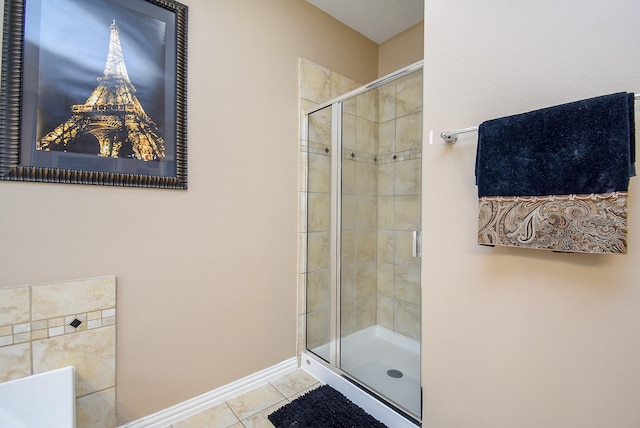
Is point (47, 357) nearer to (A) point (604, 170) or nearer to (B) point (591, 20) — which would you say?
(A) point (604, 170)

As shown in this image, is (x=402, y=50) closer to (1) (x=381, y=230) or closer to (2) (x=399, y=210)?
(2) (x=399, y=210)

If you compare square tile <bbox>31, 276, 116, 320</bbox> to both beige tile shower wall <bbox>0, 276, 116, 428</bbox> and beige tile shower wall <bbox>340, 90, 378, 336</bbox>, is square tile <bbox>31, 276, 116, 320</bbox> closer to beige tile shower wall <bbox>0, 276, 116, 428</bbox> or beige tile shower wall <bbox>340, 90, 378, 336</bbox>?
beige tile shower wall <bbox>0, 276, 116, 428</bbox>

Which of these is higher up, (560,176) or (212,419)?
(560,176)

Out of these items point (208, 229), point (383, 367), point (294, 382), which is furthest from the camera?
point (383, 367)

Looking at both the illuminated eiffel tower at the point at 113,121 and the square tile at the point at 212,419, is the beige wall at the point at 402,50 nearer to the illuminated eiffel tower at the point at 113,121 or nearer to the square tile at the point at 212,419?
the illuminated eiffel tower at the point at 113,121

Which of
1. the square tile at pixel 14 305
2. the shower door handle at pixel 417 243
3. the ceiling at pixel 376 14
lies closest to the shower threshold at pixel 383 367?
the shower door handle at pixel 417 243

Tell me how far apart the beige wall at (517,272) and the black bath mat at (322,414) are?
0.41 meters

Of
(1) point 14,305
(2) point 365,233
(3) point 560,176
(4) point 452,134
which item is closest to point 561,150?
(3) point 560,176

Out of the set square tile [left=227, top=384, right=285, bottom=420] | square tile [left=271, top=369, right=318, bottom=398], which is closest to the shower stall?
square tile [left=271, top=369, right=318, bottom=398]

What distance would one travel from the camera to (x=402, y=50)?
2400mm

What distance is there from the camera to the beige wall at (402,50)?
7.43 ft

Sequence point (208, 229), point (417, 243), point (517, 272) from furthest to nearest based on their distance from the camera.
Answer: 1. point (208, 229)
2. point (417, 243)
3. point (517, 272)

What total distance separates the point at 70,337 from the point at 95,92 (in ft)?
3.58

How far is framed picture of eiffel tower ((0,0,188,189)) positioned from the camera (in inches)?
43.3
